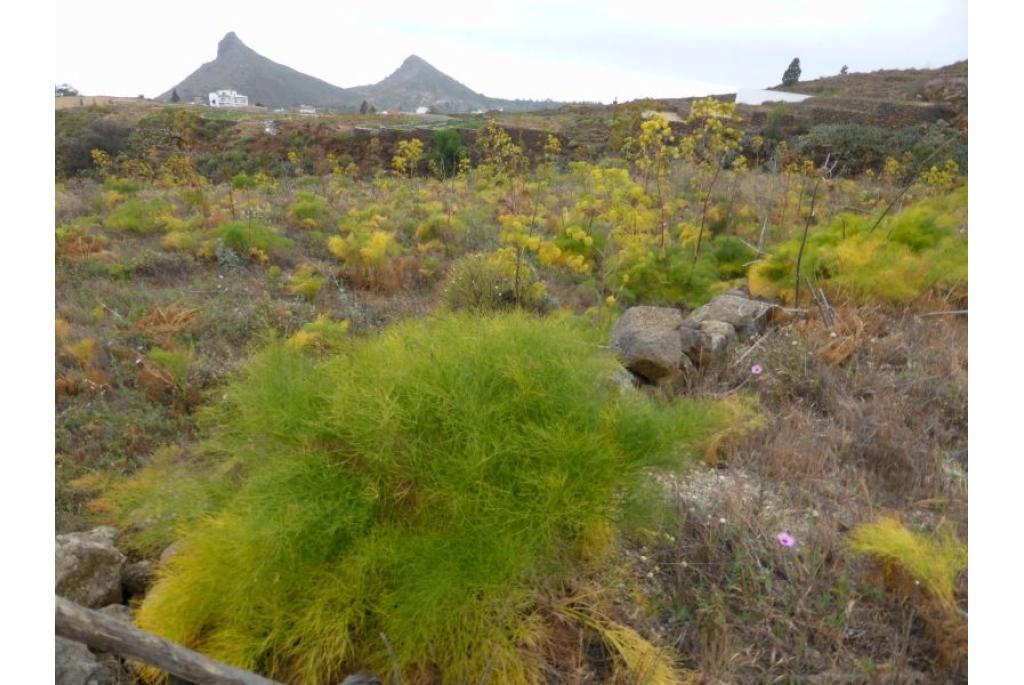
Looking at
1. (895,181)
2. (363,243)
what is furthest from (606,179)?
(895,181)

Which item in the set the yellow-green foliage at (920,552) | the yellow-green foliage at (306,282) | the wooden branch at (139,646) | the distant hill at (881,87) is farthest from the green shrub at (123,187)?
the distant hill at (881,87)

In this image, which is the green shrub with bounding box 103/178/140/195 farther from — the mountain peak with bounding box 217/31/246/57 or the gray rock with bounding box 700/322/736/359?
the gray rock with bounding box 700/322/736/359

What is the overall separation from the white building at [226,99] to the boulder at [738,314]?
83.0 feet

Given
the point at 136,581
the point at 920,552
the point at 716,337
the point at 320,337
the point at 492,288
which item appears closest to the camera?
the point at 920,552

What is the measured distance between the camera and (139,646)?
1.32m

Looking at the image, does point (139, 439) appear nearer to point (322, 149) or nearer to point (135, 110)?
point (322, 149)

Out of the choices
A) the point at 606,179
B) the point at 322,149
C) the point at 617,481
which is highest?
the point at 322,149

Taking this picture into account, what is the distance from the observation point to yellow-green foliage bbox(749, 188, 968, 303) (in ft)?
Result: 13.8

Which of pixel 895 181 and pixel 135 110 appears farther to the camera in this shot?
pixel 135 110

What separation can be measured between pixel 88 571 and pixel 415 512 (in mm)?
1084

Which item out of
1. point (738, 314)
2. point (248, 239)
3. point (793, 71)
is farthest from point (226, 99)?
point (738, 314)

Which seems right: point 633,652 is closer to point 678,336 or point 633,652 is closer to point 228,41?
point 678,336

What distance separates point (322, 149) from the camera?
20828 millimetres

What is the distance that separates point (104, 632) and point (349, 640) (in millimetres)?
560
